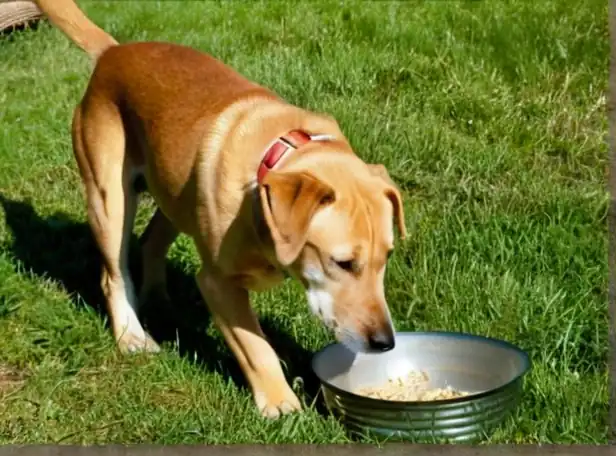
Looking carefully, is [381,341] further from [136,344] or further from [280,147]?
[136,344]

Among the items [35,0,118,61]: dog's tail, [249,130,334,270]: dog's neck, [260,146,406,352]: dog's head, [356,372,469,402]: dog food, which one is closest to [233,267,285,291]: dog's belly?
[249,130,334,270]: dog's neck

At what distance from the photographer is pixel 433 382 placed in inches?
184

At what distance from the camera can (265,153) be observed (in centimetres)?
448

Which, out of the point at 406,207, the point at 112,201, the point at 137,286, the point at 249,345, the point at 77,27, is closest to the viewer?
the point at 249,345

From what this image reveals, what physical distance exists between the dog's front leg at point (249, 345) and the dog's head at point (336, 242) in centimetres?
42

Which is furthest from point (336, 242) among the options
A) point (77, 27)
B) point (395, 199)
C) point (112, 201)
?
point (77, 27)

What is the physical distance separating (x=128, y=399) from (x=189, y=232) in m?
0.77

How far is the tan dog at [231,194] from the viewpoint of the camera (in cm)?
414

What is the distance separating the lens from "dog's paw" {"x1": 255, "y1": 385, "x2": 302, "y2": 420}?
4449 millimetres

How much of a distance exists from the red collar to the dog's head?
13cm

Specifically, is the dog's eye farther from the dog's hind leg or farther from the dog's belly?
the dog's hind leg

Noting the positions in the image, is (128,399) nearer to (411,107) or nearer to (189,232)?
(189,232)

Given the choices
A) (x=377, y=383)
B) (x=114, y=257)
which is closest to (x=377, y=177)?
(x=377, y=383)

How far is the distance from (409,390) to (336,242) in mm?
842
